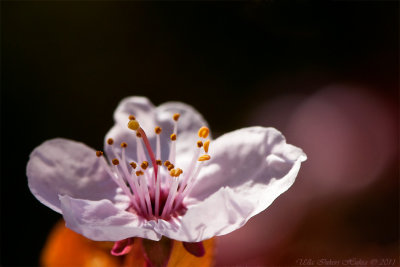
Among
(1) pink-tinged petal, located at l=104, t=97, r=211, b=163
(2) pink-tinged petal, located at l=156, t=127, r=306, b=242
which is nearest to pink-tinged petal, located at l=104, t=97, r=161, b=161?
(1) pink-tinged petal, located at l=104, t=97, r=211, b=163

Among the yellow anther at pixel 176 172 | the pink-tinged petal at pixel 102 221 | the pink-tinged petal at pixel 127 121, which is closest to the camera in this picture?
the pink-tinged petal at pixel 102 221

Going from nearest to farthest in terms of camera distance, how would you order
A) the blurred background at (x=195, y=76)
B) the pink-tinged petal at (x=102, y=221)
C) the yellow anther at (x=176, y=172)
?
the pink-tinged petal at (x=102, y=221)
the yellow anther at (x=176, y=172)
the blurred background at (x=195, y=76)

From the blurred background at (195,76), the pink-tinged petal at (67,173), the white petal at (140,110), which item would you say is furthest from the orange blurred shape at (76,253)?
the blurred background at (195,76)

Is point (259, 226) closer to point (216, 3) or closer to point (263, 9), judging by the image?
point (263, 9)

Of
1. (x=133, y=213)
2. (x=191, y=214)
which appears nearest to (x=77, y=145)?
(x=133, y=213)

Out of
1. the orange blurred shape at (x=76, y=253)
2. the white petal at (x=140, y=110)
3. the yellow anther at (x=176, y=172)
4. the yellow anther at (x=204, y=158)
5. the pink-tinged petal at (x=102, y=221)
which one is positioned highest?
the white petal at (x=140, y=110)

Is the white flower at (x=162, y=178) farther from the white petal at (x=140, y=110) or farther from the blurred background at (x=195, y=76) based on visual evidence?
the blurred background at (x=195, y=76)

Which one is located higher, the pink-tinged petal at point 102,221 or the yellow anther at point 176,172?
the yellow anther at point 176,172
